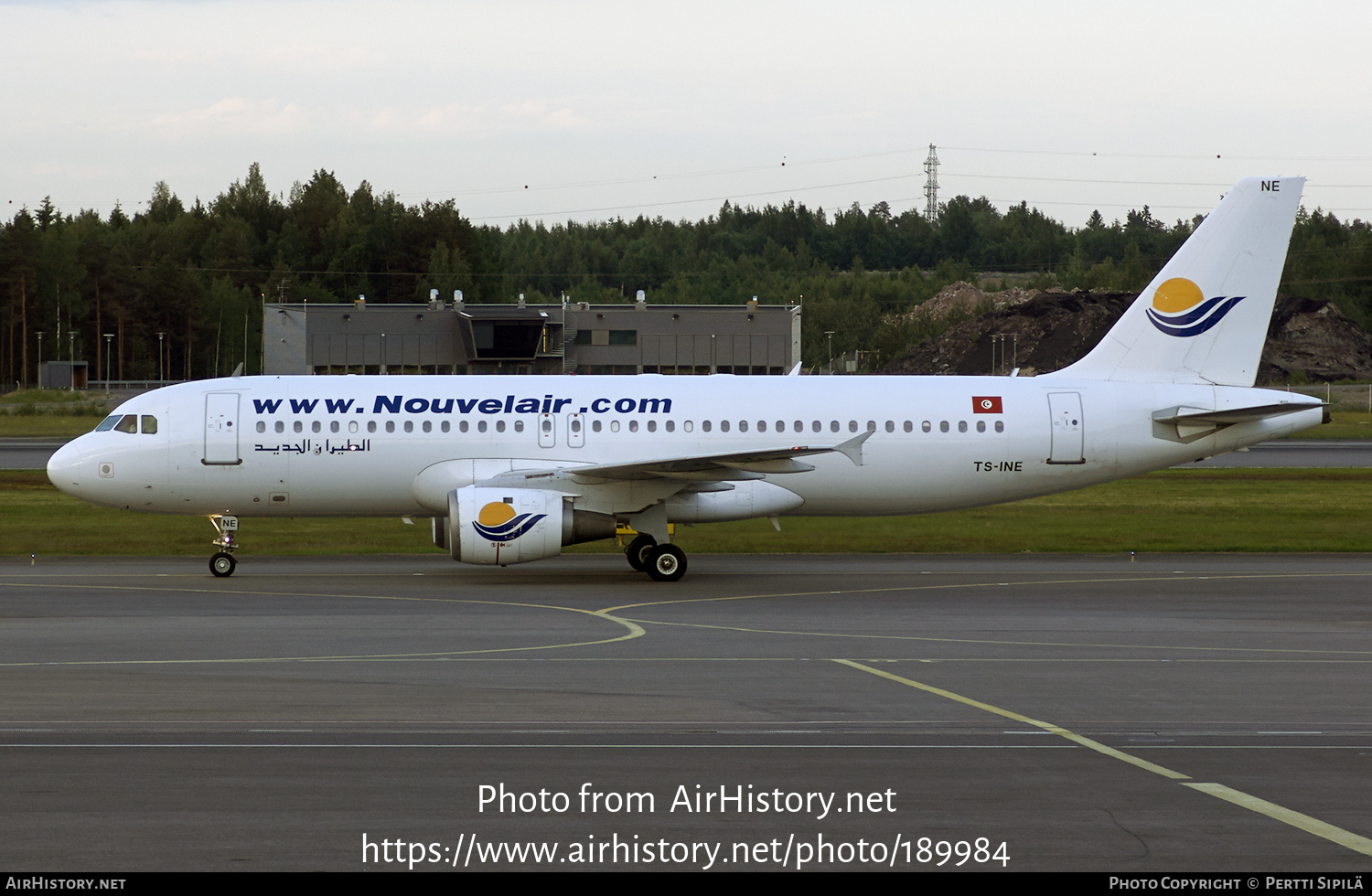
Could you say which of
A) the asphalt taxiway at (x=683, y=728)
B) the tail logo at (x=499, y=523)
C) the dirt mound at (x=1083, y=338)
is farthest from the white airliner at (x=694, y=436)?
the dirt mound at (x=1083, y=338)

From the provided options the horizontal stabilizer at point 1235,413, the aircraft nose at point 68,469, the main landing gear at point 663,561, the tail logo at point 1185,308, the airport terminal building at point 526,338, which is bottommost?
the main landing gear at point 663,561

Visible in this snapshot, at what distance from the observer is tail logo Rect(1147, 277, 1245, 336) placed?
30234mm

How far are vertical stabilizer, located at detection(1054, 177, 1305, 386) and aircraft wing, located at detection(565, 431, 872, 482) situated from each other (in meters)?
7.20

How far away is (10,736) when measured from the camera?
12258 millimetres

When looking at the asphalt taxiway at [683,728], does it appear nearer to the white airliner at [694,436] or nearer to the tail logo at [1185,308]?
the white airliner at [694,436]

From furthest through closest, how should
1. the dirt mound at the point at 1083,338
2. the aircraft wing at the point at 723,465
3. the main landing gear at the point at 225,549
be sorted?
the dirt mound at the point at 1083,338
the main landing gear at the point at 225,549
the aircraft wing at the point at 723,465

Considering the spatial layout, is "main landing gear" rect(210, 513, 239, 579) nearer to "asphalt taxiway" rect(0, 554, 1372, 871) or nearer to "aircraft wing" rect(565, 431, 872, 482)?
"asphalt taxiway" rect(0, 554, 1372, 871)

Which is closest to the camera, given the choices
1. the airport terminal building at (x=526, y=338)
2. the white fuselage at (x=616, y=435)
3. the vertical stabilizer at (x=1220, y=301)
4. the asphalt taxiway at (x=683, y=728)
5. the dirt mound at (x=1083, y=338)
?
the asphalt taxiway at (x=683, y=728)

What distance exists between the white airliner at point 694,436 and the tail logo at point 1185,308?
0.13ft

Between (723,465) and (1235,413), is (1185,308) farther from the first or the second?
(723,465)

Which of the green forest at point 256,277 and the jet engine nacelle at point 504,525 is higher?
the green forest at point 256,277

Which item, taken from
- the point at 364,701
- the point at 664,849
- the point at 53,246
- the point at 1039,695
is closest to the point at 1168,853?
the point at 664,849

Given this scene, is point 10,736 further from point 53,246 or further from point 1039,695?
point 53,246

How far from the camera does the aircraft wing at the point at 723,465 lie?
2606 cm
